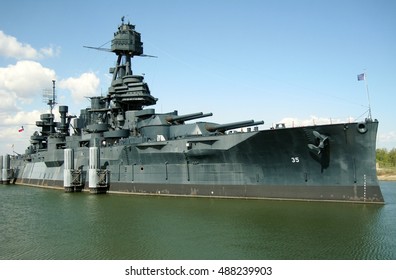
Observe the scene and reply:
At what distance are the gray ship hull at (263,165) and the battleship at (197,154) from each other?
0.06 metres

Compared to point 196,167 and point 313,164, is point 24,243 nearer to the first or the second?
point 196,167

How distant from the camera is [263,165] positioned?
23.7m

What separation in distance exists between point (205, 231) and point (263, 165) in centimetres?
941

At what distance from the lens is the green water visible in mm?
12571

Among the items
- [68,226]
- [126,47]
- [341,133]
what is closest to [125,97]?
[126,47]

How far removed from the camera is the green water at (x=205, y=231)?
1257 centimetres

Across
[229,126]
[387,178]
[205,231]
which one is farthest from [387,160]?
[205,231]

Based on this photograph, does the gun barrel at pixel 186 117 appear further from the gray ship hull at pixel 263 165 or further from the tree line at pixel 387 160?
the tree line at pixel 387 160

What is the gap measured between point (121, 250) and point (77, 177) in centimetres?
2452

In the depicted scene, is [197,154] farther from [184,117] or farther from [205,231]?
[205,231]

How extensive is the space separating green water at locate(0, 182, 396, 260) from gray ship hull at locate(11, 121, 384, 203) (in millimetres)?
1146

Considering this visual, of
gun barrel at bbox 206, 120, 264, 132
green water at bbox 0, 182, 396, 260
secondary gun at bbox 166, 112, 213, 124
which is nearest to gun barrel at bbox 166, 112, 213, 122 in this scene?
secondary gun at bbox 166, 112, 213, 124

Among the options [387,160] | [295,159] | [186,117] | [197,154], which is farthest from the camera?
[387,160]

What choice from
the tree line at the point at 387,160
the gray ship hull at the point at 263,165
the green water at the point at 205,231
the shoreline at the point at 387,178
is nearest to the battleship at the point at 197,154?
the gray ship hull at the point at 263,165
